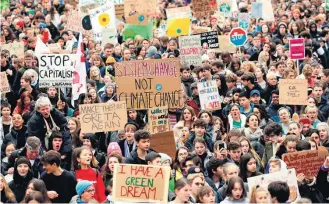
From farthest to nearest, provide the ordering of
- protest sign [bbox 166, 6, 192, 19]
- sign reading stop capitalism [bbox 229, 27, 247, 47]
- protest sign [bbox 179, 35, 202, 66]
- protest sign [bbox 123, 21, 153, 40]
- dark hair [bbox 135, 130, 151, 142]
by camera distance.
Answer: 1. protest sign [bbox 123, 21, 153, 40]
2. protest sign [bbox 166, 6, 192, 19]
3. sign reading stop capitalism [bbox 229, 27, 247, 47]
4. protest sign [bbox 179, 35, 202, 66]
5. dark hair [bbox 135, 130, 151, 142]

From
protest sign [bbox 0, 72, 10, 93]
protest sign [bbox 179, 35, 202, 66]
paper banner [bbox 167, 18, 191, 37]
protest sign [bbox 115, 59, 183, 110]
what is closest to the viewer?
protest sign [bbox 115, 59, 183, 110]

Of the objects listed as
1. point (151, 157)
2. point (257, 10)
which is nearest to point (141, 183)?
point (151, 157)

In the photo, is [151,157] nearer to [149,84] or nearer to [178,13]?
[149,84]

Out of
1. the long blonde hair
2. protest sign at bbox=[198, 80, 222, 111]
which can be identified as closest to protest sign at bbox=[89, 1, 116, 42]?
protest sign at bbox=[198, 80, 222, 111]

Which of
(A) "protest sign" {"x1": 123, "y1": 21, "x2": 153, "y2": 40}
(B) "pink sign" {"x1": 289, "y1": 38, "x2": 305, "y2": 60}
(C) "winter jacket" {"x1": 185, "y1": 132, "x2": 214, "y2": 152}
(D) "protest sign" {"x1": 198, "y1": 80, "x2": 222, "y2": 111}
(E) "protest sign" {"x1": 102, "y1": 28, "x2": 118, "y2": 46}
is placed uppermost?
(A) "protest sign" {"x1": 123, "y1": 21, "x2": 153, "y2": 40}

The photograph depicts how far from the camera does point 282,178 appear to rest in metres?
11.3

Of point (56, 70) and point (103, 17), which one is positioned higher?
point (103, 17)

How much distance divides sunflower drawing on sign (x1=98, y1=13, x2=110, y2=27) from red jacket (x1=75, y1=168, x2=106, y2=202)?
12108mm

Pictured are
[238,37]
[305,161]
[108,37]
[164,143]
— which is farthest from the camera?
[108,37]

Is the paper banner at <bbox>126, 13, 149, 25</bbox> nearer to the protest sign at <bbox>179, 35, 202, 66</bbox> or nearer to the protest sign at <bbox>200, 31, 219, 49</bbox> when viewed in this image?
the protest sign at <bbox>200, 31, 219, 49</bbox>

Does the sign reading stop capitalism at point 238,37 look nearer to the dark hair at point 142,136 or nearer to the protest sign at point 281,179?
the dark hair at point 142,136

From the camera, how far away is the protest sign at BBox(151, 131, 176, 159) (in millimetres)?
13633

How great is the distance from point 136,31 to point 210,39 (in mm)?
3462

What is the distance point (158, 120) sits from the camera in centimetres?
1485
